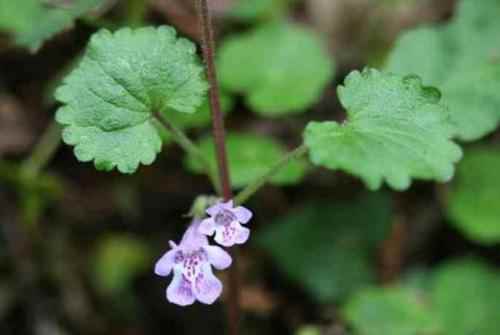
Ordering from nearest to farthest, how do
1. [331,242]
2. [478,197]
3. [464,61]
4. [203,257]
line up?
1. [203,257]
2. [464,61]
3. [478,197]
4. [331,242]

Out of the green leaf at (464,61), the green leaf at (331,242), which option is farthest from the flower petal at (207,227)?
the green leaf at (331,242)

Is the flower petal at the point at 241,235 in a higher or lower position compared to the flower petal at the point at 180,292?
higher

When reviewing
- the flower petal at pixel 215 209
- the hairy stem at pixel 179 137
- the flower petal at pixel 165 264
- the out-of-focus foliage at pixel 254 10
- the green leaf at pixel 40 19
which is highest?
the out-of-focus foliage at pixel 254 10

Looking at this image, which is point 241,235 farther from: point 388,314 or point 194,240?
point 388,314

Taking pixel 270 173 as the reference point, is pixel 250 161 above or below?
above

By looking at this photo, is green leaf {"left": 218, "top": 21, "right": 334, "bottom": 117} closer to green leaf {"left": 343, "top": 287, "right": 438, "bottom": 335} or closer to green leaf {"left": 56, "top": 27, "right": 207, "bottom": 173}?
green leaf {"left": 343, "top": 287, "right": 438, "bottom": 335}

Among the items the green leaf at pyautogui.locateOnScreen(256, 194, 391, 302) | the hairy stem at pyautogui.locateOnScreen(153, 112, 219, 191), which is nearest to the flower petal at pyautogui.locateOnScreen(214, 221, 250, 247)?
the hairy stem at pyautogui.locateOnScreen(153, 112, 219, 191)

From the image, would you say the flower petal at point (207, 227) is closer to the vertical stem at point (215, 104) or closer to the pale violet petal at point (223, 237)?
the pale violet petal at point (223, 237)

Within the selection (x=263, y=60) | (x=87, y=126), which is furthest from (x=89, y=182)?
(x=87, y=126)

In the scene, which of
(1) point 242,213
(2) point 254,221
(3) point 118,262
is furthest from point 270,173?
(3) point 118,262
